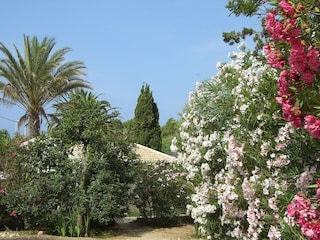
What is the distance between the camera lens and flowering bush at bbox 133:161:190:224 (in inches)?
558

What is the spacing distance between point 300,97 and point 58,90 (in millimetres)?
22811

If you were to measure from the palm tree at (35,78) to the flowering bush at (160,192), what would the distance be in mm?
11788

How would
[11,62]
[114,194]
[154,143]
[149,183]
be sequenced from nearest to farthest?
[114,194] → [149,183] → [11,62] → [154,143]

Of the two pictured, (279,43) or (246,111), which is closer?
(279,43)

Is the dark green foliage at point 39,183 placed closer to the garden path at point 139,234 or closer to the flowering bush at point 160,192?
the garden path at point 139,234

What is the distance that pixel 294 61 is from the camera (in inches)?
118

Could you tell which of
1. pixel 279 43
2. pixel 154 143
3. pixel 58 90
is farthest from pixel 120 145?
pixel 154 143

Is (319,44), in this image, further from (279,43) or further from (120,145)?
(120,145)

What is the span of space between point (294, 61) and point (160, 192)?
11521 millimetres

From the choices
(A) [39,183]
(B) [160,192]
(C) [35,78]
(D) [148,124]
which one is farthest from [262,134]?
(D) [148,124]

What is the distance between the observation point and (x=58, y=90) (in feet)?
82.4

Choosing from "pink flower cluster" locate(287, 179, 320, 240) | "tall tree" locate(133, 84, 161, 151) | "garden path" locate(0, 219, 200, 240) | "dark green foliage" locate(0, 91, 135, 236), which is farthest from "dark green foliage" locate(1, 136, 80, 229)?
"tall tree" locate(133, 84, 161, 151)

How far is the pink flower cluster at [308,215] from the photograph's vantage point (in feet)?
9.87

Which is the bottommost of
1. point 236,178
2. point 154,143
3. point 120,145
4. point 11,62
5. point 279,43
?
point 236,178
